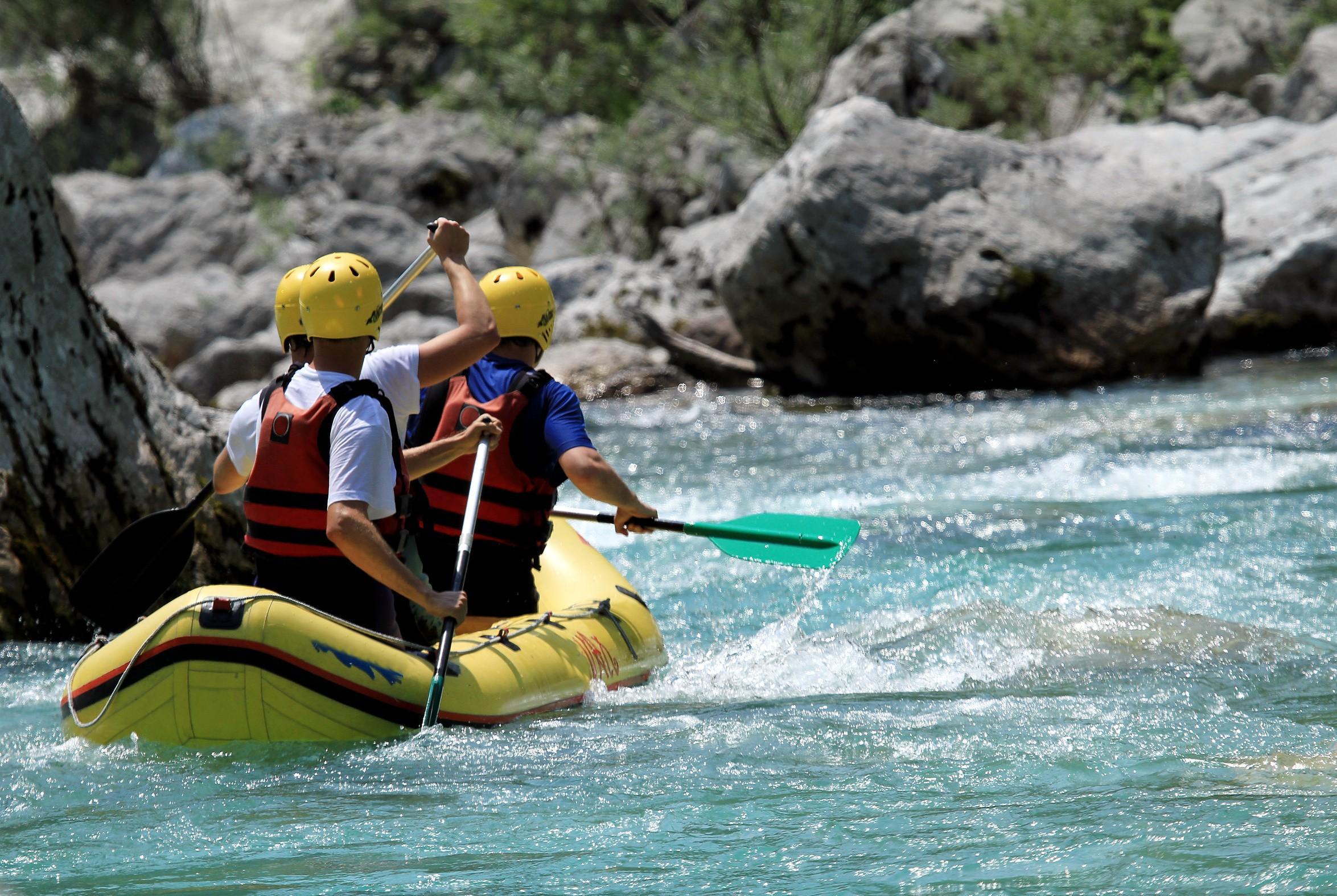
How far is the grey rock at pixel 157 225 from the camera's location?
18984mm

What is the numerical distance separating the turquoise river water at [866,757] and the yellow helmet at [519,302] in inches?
44.2

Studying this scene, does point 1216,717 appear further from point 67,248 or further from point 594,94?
point 594,94

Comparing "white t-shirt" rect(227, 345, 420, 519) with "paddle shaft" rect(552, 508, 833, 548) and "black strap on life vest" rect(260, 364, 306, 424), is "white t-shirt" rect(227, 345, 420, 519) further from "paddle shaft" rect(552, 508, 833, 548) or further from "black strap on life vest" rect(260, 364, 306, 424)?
"paddle shaft" rect(552, 508, 833, 548)

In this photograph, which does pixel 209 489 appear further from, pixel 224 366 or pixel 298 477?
pixel 224 366

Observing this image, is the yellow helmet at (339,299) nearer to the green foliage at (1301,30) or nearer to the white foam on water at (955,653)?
the white foam on water at (955,653)

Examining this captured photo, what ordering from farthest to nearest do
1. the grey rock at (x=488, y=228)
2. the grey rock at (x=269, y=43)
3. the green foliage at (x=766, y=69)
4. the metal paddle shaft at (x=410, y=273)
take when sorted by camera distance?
the grey rock at (x=269, y=43) → the grey rock at (x=488, y=228) → the green foliage at (x=766, y=69) → the metal paddle shaft at (x=410, y=273)

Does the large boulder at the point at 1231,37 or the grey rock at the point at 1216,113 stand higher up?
the large boulder at the point at 1231,37

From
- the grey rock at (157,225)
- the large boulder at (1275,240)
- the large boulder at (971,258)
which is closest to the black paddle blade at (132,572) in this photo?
the large boulder at (971,258)

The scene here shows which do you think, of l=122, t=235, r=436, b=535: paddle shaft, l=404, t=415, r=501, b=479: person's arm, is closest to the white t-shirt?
l=404, t=415, r=501, b=479: person's arm

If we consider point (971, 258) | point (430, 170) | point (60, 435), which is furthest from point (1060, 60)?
point (60, 435)

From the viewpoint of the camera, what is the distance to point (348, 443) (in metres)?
3.13

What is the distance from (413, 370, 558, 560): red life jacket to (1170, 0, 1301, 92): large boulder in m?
15.6

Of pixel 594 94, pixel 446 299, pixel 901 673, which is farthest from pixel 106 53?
pixel 901 673

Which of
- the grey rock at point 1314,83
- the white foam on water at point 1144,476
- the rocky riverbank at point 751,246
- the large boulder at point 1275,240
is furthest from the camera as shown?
the grey rock at point 1314,83
